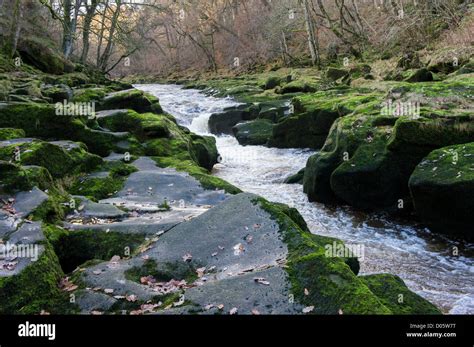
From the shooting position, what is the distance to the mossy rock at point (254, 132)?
749 inches

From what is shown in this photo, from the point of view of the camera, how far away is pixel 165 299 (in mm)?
4680

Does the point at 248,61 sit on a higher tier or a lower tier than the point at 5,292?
higher

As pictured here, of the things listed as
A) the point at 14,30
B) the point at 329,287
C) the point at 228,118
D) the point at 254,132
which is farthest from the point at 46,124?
the point at 228,118

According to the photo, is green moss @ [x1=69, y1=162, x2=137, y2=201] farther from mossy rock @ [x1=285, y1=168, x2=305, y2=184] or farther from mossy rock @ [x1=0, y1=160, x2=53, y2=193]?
mossy rock @ [x1=285, y1=168, x2=305, y2=184]

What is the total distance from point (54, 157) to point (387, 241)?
651 centimetres

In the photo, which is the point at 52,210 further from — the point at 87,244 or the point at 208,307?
the point at 208,307

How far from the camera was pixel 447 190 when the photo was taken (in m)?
8.13

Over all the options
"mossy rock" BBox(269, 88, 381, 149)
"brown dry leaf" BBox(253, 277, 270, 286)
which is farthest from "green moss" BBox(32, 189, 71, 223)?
"mossy rock" BBox(269, 88, 381, 149)

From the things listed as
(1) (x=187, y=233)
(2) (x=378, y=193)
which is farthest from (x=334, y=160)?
(1) (x=187, y=233)

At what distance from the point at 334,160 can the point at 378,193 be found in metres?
1.60
